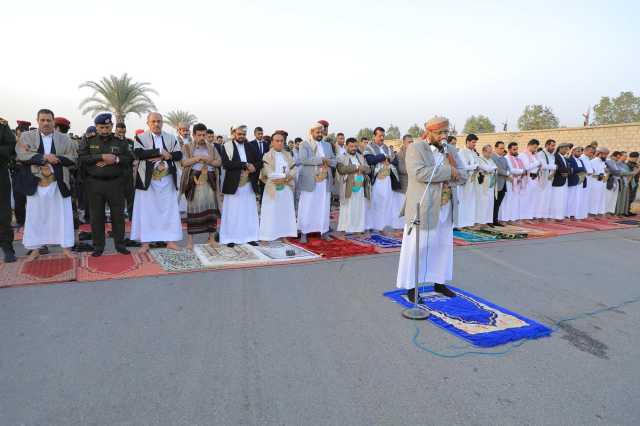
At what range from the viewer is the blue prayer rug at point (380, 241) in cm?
698

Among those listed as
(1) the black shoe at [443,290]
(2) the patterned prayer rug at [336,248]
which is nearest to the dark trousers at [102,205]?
(2) the patterned prayer rug at [336,248]

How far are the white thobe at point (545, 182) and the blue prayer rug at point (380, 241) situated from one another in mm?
4922

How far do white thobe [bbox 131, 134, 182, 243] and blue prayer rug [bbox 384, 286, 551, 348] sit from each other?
3653mm

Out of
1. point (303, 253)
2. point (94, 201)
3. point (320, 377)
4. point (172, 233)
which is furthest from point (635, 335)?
point (94, 201)

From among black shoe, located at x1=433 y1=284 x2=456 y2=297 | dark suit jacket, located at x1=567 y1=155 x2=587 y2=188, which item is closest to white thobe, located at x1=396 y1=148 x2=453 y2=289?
black shoe, located at x1=433 y1=284 x2=456 y2=297

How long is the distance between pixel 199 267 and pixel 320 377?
305 centimetres

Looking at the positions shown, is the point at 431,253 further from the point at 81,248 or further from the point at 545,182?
the point at 545,182

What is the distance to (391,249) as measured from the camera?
673 centimetres

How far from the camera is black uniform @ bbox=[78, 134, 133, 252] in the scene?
18.9ft

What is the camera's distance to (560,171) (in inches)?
406

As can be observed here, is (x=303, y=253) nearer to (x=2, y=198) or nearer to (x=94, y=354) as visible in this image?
(x=94, y=354)

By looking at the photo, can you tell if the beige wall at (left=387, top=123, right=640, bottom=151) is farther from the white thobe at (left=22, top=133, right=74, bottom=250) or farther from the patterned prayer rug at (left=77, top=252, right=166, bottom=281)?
the white thobe at (left=22, top=133, right=74, bottom=250)

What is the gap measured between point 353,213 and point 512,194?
458 cm

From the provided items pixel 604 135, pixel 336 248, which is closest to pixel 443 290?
pixel 336 248
